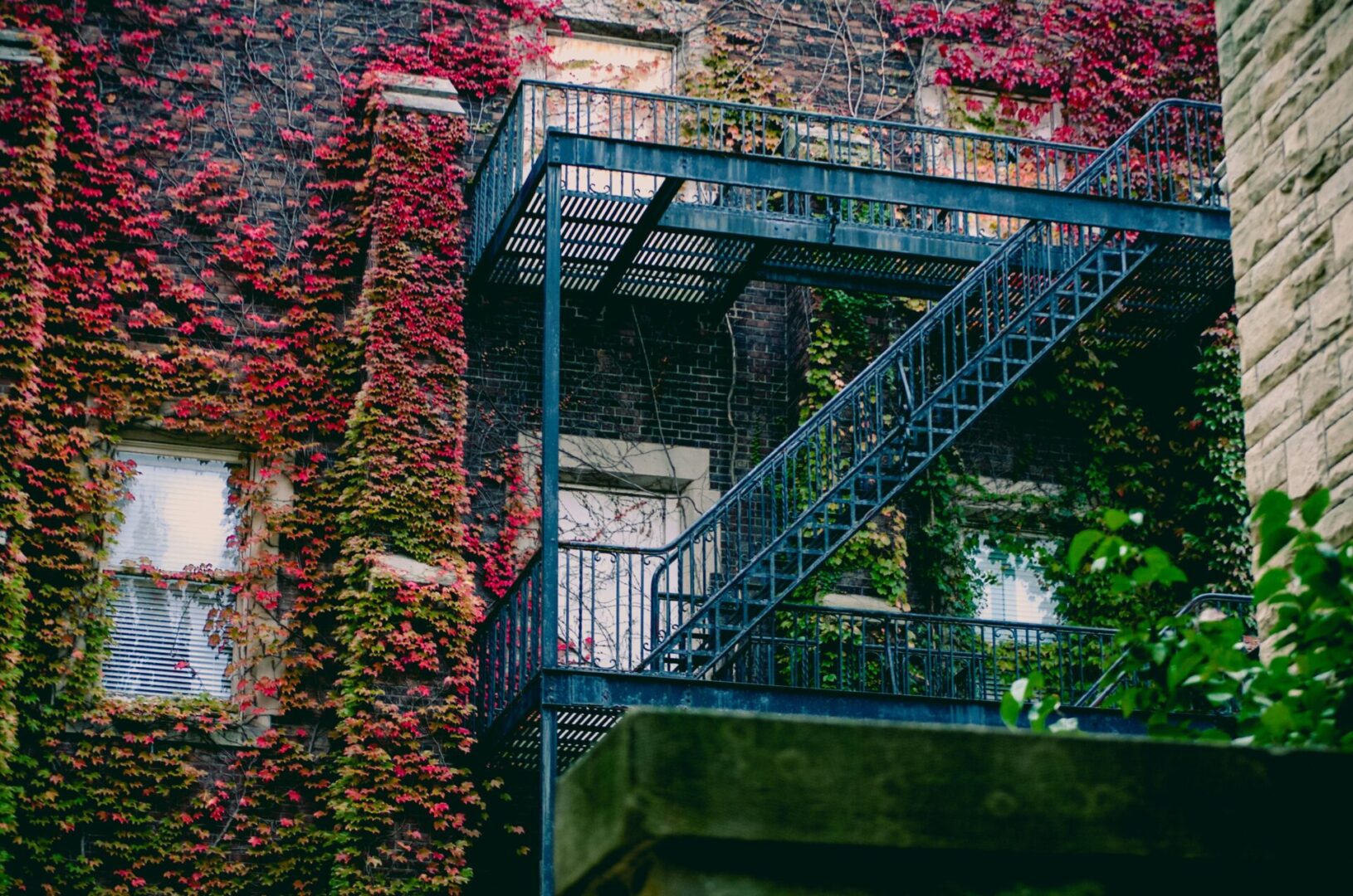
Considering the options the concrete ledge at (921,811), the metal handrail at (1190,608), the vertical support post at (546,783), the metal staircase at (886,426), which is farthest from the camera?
the metal handrail at (1190,608)

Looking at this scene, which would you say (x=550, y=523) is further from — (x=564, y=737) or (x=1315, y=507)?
(x=1315, y=507)

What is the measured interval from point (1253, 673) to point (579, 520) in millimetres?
10170

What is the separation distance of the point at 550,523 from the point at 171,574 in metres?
3.33

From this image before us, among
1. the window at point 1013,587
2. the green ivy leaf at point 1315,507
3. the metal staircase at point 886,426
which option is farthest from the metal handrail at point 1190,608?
Result: the green ivy leaf at point 1315,507

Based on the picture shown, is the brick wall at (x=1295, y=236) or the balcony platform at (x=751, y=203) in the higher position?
the balcony platform at (x=751, y=203)

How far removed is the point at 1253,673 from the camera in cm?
466

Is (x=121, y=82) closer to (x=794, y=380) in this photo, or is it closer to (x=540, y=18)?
(x=540, y=18)

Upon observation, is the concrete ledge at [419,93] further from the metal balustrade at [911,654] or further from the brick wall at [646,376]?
the metal balustrade at [911,654]

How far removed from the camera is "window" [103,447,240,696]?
13328 mm

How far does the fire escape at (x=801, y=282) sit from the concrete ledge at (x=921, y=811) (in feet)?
26.8

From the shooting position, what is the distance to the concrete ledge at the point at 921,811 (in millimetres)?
3240

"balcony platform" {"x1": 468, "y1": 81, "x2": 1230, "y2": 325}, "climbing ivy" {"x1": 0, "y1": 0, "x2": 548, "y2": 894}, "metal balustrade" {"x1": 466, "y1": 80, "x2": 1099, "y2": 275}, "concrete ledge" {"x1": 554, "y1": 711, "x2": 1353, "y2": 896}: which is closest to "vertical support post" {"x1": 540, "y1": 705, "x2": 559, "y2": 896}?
"climbing ivy" {"x1": 0, "y1": 0, "x2": 548, "y2": 894}

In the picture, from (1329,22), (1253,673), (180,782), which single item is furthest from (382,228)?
(1253,673)

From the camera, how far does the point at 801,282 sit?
1473 cm
